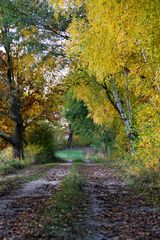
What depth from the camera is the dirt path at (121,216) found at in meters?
7.96

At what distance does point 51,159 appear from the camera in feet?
120

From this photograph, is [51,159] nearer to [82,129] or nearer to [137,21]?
[82,129]

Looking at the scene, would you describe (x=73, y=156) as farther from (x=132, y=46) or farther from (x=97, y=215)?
(x=97, y=215)

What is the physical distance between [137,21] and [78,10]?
27.4 ft

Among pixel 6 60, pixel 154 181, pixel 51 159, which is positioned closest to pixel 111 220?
pixel 154 181

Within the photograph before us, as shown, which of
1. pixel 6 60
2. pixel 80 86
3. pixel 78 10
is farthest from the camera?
pixel 6 60

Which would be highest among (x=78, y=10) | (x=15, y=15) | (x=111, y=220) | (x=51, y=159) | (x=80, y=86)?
(x=15, y=15)

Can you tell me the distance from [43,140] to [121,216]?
2620 cm

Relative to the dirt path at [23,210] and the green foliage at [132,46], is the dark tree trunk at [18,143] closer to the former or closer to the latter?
the green foliage at [132,46]

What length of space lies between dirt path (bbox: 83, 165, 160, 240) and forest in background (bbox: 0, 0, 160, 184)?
2076 millimetres

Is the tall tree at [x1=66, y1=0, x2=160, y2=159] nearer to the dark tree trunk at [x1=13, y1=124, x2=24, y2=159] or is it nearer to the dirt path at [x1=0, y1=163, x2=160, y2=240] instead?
the dirt path at [x1=0, y1=163, x2=160, y2=240]

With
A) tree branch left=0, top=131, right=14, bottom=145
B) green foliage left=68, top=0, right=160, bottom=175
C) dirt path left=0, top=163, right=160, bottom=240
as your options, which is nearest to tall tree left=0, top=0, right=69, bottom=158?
tree branch left=0, top=131, right=14, bottom=145

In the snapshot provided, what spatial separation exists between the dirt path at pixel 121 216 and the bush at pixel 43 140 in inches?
784

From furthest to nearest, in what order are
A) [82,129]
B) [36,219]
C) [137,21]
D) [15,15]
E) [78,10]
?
[82,129], [15,15], [78,10], [137,21], [36,219]
